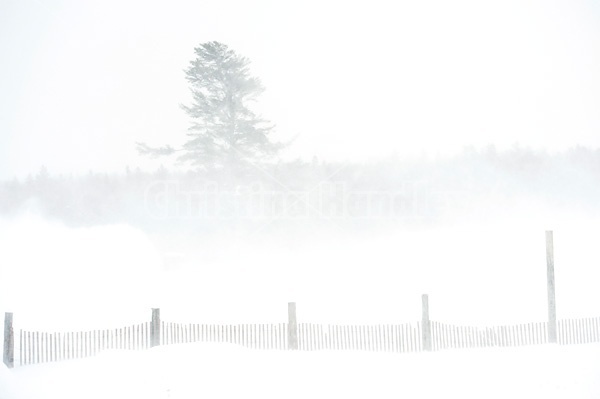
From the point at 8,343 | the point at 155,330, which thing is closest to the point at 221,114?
the point at 155,330

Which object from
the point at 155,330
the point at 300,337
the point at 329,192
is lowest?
the point at 300,337

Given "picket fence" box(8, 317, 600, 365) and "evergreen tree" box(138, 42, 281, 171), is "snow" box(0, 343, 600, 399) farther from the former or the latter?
"evergreen tree" box(138, 42, 281, 171)

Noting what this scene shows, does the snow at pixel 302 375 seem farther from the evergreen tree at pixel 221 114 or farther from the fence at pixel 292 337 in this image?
the evergreen tree at pixel 221 114

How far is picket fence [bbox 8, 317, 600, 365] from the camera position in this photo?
1872 centimetres

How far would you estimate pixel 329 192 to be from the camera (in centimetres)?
5359

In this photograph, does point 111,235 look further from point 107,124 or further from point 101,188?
point 107,124

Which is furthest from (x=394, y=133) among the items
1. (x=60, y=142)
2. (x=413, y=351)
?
(x=413, y=351)

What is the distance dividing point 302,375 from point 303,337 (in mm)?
3068

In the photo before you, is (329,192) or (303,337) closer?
(303,337)

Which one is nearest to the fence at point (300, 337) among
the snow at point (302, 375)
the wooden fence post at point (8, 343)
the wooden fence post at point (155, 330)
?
the wooden fence post at point (155, 330)

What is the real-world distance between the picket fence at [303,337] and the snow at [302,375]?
26.9 inches

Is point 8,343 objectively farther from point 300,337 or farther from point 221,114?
point 221,114

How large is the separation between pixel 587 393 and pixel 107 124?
7053 inches

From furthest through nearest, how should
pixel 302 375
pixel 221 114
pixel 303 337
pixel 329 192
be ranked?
pixel 329 192 → pixel 221 114 → pixel 303 337 → pixel 302 375
